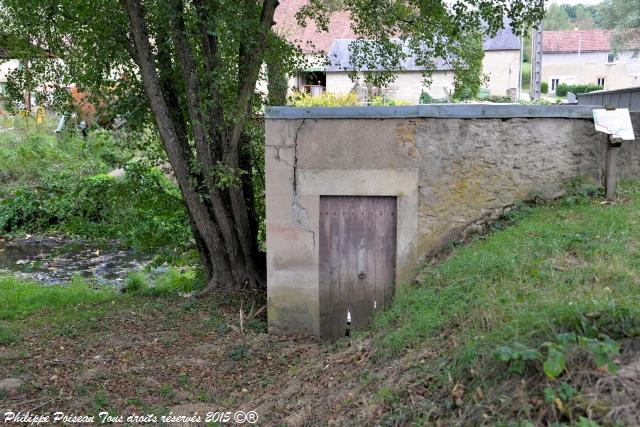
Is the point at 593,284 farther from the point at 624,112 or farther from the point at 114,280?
the point at 114,280

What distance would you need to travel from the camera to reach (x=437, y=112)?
812 cm

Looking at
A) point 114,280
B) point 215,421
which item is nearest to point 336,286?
point 215,421

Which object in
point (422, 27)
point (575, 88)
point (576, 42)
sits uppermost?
point (576, 42)

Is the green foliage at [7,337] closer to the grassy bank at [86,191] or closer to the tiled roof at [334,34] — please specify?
the grassy bank at [86,191]

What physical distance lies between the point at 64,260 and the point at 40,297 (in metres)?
5.73

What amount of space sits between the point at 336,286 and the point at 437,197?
1721 mm

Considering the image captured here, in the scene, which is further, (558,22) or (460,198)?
(558,22)

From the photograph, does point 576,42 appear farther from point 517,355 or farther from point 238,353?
point 517,355

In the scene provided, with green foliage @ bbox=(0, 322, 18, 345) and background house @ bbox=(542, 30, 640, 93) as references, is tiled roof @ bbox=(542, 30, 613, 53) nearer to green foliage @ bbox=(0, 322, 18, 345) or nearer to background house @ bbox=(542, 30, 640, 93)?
background house @ bbox=(542, 30, 640, 93)

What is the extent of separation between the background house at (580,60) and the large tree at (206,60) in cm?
4898

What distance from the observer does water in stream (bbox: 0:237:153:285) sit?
16.1m

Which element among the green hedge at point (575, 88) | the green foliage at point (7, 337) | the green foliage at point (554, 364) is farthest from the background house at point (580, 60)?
the green foliage at point (554, 364)

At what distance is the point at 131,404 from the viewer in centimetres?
645

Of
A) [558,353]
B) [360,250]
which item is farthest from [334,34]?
[558,353]
